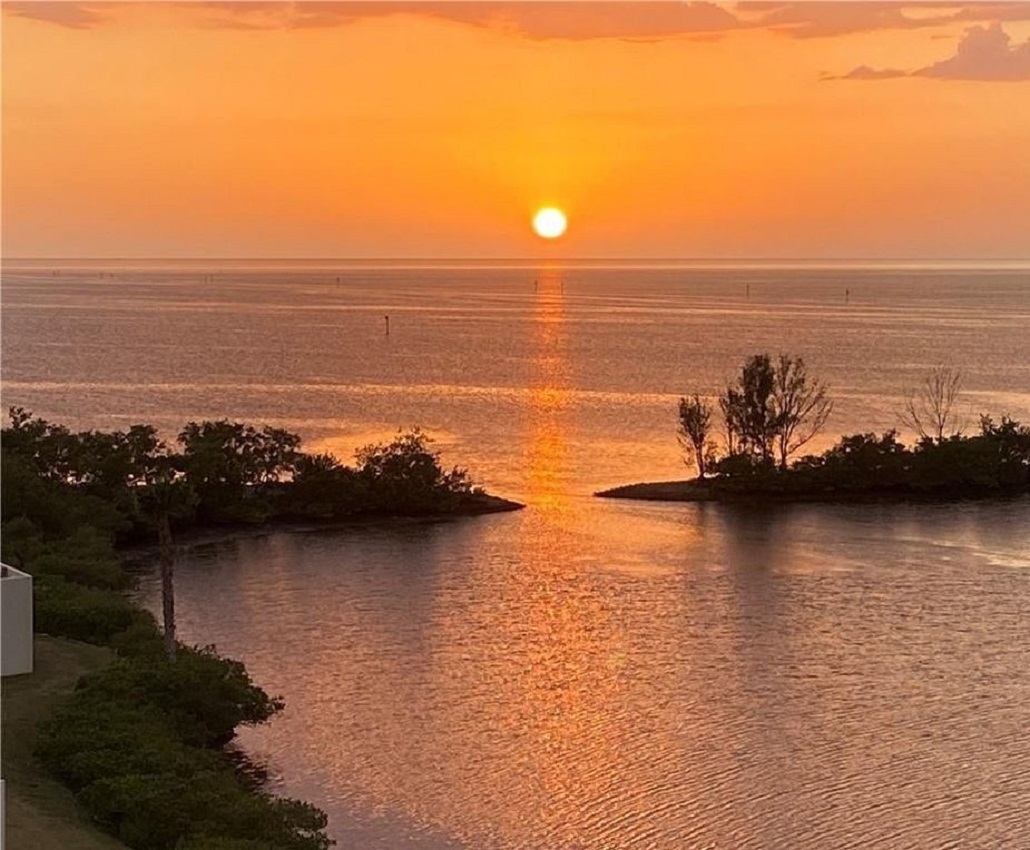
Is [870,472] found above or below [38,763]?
above

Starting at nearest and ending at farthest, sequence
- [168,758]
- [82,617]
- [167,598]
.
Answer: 1. [168,758]
2. [167,598]
3. [82,617]

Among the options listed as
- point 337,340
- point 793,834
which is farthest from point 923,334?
point 793,834

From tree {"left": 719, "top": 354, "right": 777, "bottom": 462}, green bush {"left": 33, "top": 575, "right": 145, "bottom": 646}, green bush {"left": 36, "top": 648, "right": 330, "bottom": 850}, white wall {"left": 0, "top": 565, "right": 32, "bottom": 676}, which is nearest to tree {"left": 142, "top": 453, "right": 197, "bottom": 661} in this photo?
green bush {"left": 33, "top": 575, "right": 145, "bottom": 646}

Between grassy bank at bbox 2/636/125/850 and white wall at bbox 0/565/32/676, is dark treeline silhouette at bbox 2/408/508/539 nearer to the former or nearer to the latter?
grassy bank at bbox 2/636/125/850

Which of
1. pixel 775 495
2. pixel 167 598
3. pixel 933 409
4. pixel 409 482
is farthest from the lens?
pixel 933 409

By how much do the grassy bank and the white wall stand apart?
5.55 meters

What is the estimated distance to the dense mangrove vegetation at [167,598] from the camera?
68.8ft

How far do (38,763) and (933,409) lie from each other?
74.3 m

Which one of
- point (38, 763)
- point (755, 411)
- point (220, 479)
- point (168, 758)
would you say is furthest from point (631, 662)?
point (755, 411)

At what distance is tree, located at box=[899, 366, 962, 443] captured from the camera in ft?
256

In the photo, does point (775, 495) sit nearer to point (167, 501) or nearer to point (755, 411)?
point (755, 411)

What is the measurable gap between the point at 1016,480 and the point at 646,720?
122 feet

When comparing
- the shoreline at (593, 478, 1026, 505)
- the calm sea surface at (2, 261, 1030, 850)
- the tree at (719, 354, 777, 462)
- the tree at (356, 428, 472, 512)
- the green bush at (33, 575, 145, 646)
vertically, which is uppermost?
the tree at (719, 354, 777, 462)

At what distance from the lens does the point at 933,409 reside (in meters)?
89.6
